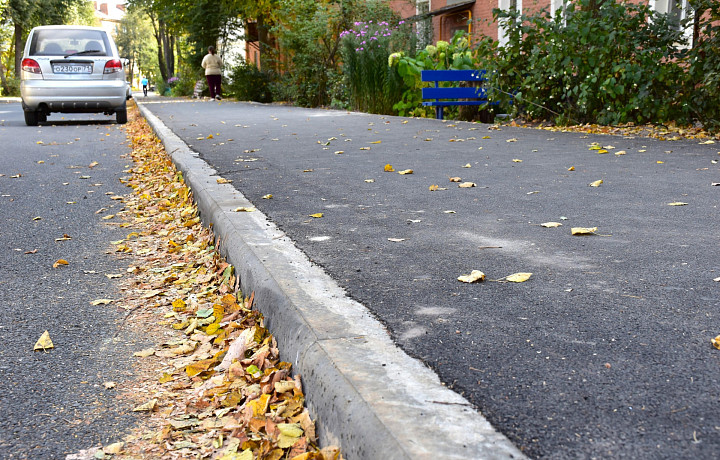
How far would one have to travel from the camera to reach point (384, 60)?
50.2 ft

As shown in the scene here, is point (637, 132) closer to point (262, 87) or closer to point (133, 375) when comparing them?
point (133, 375)

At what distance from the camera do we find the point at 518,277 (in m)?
3.11

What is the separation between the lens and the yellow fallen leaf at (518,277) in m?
3.07

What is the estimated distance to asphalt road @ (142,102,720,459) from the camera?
1.90 m

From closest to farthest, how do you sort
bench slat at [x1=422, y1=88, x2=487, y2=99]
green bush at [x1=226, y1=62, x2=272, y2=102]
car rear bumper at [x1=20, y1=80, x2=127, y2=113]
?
bench slat at [x1=422, y1=88, x2=487, y2=99]
car rear bumper at [x1=20, y1=80, x2=127, y2=113]
green bush at [x1=226, y1=62, x2=272, y2=102]

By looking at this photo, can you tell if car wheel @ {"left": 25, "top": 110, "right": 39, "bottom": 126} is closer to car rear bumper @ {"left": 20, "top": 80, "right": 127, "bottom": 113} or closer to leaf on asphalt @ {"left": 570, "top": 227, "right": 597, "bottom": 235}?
car rear bumper @ {"left": 20, "top": 80, "right": 127, "bottom": 113}

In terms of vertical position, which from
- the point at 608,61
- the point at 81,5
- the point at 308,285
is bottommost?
the point at 308,285

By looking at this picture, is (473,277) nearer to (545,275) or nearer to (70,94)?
(545,275)

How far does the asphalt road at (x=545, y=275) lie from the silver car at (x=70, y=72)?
7993 mm

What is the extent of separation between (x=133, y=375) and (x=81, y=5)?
2418 inches

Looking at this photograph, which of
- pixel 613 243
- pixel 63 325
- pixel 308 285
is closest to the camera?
pixel 308 285

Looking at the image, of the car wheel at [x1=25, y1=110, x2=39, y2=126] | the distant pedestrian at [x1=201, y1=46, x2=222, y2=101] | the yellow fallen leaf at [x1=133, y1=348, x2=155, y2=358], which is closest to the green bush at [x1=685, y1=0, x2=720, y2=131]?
the yellow fallen leaf at [x1=133, y1=348, x2=155, y2=358]

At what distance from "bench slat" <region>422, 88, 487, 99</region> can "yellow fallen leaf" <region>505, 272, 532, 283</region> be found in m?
10.6

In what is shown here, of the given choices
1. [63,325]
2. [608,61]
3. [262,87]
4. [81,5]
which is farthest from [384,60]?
[81,5]
